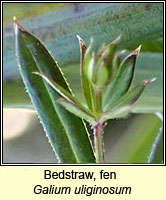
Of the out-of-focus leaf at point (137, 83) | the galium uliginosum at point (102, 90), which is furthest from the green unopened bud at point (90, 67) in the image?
the out-of-focus leaf at point (137, 83)

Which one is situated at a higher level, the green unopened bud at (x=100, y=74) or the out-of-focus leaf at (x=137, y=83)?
the out-of-focus leaf at (x=137, y=83)

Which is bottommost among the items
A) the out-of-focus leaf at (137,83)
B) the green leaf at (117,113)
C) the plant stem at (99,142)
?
the plant stem at (99,142)

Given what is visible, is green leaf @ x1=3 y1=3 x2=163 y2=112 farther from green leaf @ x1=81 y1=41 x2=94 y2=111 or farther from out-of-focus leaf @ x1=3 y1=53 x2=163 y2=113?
green leaf @ x1=81 y1=41 x2=94 y2=111

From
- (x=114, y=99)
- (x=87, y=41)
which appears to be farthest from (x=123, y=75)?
(x=87, y=41)

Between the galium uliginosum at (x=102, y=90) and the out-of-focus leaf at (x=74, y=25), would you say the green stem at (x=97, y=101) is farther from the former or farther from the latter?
the out-of-focus leaf at (x=74, y=25)

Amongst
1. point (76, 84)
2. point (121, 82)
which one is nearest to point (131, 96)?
point (121, 82)

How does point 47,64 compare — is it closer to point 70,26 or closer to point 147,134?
point 70,26

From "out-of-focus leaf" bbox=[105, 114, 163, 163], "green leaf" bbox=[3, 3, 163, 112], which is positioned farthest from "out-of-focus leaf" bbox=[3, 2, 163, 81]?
"out-of-focus leaf" bbox=[105, 114, 163, 163]
